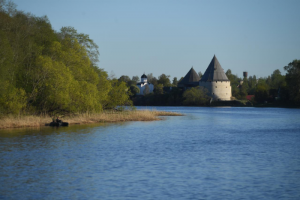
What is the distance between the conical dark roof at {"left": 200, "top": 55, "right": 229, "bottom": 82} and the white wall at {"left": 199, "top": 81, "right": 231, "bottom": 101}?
1.56 metres

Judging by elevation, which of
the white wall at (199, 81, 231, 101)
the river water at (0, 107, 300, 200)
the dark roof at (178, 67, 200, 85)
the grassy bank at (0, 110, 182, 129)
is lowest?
the river water at (0, 107, 300, 200)

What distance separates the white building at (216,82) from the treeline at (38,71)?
7709 centimetres

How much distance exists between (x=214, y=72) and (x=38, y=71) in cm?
9059

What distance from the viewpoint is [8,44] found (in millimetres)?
31656

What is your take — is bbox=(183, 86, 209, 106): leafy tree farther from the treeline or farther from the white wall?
→ the treeline

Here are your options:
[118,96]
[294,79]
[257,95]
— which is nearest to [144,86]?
[257,95]

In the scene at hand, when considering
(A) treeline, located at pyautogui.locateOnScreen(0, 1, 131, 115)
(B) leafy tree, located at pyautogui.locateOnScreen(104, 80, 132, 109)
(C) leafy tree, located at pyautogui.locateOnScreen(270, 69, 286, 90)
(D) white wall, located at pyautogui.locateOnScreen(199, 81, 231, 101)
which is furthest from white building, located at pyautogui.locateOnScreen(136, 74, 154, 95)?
(A) treeline, located at pyautogui.locateOnScreen(0, 1, 131, 115)

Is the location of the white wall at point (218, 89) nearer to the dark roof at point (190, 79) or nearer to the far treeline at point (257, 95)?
the far treeline at point (257, 95)

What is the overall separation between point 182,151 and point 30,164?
8278 millimetres

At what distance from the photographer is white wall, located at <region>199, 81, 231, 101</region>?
11588 cm

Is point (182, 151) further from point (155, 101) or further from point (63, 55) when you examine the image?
point (155, 101)

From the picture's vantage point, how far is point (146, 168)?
16.3 metres

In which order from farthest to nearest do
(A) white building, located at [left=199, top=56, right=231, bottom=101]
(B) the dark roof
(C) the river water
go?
(B) the dark roof
(A) white building, located at [left=199, top=56, right=231, bottom=101]
(C) the river water

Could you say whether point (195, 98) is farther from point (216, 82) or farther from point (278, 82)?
point (278, 82)
